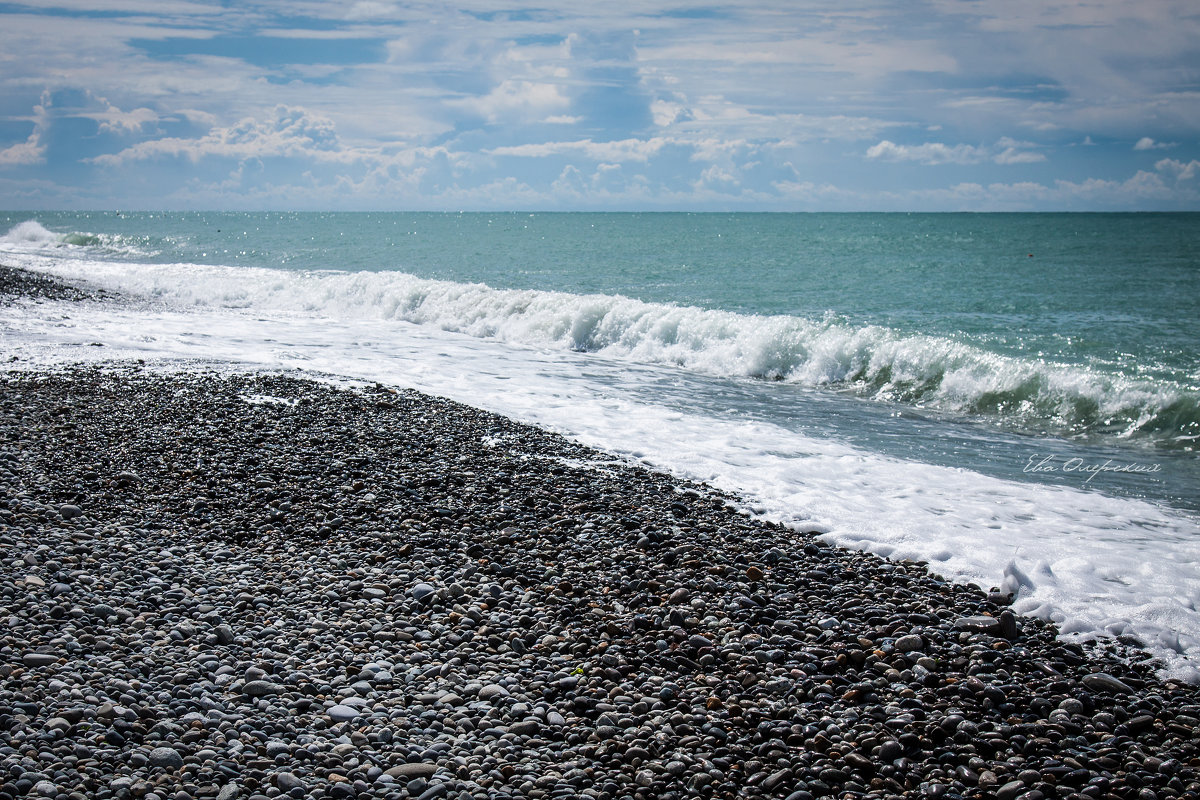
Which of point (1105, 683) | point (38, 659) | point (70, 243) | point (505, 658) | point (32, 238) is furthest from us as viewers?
point (32, 238)

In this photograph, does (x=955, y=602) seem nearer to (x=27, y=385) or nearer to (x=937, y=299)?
(x=27, y=385)

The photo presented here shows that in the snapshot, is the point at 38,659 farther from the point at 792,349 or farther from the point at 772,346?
the point at 792,349

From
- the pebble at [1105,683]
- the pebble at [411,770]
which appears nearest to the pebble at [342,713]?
the pebble at [411,770]

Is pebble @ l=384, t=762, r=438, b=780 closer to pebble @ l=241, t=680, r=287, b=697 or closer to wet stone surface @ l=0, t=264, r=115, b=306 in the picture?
pebble @ l=241, t=680, r=287, b=697

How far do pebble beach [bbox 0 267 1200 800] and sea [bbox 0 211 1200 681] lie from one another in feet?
3.64

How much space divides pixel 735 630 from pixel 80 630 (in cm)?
430

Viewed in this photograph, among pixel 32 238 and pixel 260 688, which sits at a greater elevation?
pixel 32 238

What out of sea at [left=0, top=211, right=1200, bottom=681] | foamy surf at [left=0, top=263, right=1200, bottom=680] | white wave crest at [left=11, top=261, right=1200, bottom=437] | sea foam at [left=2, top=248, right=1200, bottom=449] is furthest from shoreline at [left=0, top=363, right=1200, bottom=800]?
white wave crest at [left=11, top=261, right=1200, bottom=437]

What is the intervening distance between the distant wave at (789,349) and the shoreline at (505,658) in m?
8.37

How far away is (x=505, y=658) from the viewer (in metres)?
5.10

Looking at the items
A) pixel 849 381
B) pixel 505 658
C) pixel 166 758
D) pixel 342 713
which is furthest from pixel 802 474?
pixel 849 381

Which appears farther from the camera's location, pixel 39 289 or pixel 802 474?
pixel 39 289

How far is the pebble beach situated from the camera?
3996 millimetres

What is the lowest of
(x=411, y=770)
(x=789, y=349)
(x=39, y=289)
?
(x=411, y=770)
